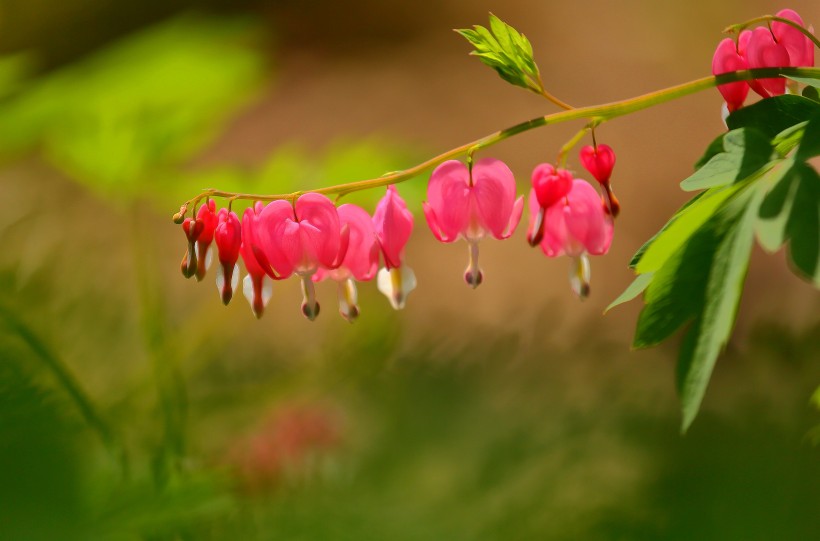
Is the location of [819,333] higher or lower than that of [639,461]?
higher

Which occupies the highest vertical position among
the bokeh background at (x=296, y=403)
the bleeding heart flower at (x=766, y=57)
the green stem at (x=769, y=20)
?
the green stem at (x=769, y=20)

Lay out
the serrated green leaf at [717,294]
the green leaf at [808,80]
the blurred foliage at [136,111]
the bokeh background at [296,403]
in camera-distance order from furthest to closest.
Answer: the blurred foliage at [136,111], the bokeh background at [296,403], the green leaf at [808,80], the serrated green leaf at [717,294]

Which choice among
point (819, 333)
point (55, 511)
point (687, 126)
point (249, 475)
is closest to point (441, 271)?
point (687, 126)

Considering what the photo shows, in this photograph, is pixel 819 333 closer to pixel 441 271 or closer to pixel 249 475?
pixel 249 475

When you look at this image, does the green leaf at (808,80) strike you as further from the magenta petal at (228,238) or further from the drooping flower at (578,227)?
the magenta petal at (228,238)

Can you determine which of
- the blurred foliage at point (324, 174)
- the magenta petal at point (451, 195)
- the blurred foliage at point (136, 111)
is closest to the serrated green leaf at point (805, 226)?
the magenta petal at point (451, 195)

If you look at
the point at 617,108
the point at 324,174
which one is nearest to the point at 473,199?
the point at 617,108

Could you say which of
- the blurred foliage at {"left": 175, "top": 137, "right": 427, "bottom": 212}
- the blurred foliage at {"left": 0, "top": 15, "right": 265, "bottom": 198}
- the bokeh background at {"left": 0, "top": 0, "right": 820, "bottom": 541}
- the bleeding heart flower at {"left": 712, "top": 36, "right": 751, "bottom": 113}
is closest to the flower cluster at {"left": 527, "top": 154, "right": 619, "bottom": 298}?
the bleeding heart flower at {"left": 712, "top": 36, "right": 751, "bottom": 113}

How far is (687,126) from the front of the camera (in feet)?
10.8

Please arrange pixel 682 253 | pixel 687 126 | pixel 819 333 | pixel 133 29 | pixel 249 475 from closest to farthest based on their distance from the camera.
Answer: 1. pixel 682 253
2. pixel 819 333
3. pixel 249 475
4. pixel 687 126
5. pixel 133 29

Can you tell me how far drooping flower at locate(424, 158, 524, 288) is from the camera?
21.6 inches

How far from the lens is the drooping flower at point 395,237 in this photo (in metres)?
0.54

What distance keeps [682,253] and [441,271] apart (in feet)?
9.39

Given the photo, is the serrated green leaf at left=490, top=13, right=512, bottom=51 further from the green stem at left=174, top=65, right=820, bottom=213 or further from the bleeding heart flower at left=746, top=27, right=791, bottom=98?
the bleeding heart flower at left=746, top=27, right=791, bottom=98
